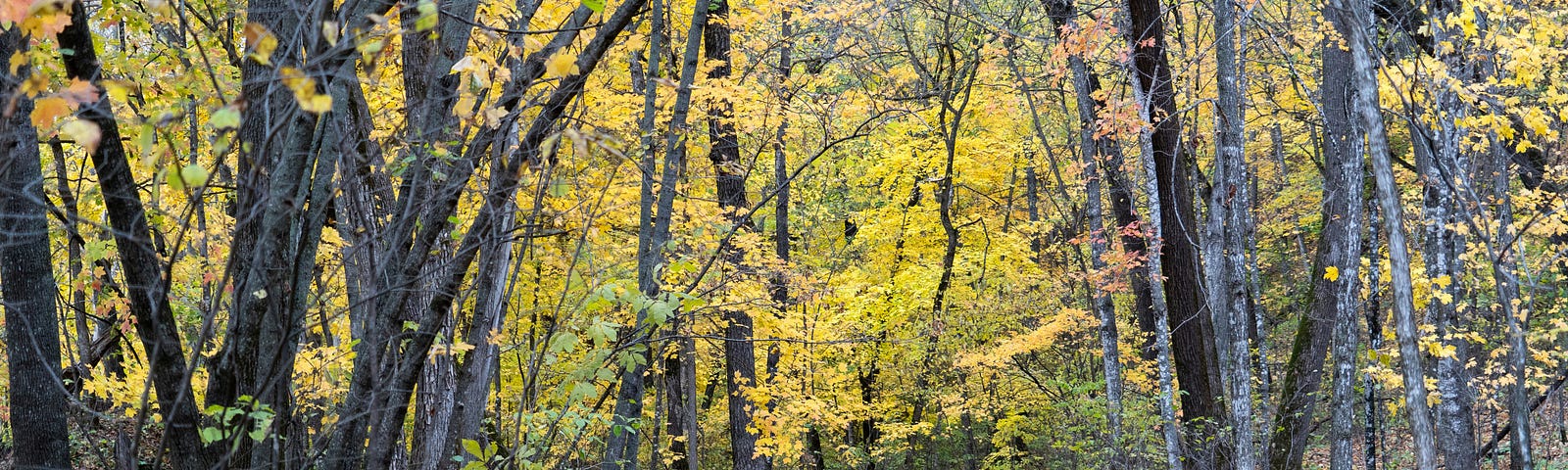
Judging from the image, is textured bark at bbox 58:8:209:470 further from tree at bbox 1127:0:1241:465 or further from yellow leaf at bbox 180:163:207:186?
tree at bbox 1127:0:1241:465

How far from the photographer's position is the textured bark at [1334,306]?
964 cm

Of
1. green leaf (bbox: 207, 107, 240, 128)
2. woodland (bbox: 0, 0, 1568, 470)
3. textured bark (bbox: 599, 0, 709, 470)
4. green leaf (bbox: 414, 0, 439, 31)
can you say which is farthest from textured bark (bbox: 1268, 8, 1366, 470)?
green leaf (bbox: 207, 107, 240, 128)

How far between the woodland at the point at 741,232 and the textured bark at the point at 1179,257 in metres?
0.04

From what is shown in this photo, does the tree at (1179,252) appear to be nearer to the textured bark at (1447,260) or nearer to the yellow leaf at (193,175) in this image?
the textured bark at (1447,260)

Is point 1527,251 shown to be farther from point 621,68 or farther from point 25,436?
point 25,436

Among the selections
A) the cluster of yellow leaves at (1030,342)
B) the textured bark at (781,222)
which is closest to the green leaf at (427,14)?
the textured bark at (781,222)

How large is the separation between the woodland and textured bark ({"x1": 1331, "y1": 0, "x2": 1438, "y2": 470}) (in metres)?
0.02

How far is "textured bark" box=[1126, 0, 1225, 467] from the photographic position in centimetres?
815

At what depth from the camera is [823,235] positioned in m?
18.5

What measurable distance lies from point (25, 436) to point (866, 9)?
907 centimetres

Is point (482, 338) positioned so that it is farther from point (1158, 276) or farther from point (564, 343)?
point (1158, 276)

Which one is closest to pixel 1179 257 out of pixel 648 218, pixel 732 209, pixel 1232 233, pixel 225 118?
pixel 1232 233

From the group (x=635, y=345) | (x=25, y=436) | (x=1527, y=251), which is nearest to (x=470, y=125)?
(x=635, y=345)

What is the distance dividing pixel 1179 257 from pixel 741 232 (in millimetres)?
4130
